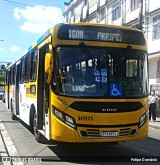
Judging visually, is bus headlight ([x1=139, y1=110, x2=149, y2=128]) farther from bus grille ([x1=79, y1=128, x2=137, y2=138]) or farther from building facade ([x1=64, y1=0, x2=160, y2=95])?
building facade ([x1=64, y1=0, x2=160, y2=95])

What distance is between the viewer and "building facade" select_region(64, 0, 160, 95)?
85.3ft

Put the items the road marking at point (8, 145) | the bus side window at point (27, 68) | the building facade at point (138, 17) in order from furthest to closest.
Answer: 1. the building facade at point (138, 17)
2. the bus side window at point (27, 68)
3. the road marking at point (8, 145)

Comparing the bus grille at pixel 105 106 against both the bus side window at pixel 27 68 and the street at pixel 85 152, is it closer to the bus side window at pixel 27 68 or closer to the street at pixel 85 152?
the street at pixel 85 152

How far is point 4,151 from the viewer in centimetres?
929

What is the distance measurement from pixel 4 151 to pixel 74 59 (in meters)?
3.03

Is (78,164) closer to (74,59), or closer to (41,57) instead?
(74,59)

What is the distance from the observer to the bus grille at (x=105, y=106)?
805 cm

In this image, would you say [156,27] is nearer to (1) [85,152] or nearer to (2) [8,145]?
(2) [8,145]

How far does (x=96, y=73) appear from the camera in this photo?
8.34m

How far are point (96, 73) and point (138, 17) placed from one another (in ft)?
69.3

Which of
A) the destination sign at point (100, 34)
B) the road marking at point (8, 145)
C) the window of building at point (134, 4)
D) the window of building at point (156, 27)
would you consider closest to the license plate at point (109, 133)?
the road marking at point (8, 145)


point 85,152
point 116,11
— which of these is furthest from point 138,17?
point 85,152

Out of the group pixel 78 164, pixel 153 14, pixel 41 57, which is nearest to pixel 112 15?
pixel 153 14

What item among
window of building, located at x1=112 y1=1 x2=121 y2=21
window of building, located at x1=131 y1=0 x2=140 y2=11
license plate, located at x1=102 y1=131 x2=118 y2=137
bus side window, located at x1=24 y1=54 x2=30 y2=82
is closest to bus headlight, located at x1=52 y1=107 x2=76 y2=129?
license plate, located at x1=102 y1=131 x2=118 y2=137
